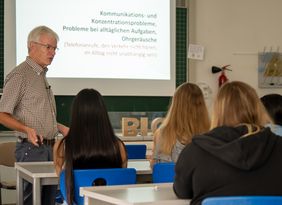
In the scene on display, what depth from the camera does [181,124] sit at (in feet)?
10.4

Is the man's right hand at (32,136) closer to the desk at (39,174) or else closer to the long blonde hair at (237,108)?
the desk at (39,174)

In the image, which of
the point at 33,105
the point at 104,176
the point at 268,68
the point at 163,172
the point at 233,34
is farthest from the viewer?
the point at 268,68

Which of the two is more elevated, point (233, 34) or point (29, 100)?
point (233, 34)

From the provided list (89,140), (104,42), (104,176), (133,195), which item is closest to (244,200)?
(133,195)

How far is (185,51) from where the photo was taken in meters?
5.98

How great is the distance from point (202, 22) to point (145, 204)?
4.47 meters

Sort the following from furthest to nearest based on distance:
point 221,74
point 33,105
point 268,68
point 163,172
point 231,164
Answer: point 268,68 → point 221,74 → point 33,105 → point 163,172 → point 231,164

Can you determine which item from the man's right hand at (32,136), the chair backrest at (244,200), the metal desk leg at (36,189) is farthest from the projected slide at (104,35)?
the chair backrest at (244,200)

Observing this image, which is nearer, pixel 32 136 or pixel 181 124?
pixel 181 124

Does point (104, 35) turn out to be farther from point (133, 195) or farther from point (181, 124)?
point (133, 195)

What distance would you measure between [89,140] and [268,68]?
4034 mm

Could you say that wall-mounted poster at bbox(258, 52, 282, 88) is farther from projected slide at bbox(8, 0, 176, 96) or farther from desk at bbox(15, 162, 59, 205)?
desk at bbox(15, 162, 59, 205)

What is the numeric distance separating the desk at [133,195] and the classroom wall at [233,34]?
12.4 feet

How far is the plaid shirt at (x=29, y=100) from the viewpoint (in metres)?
3.62
